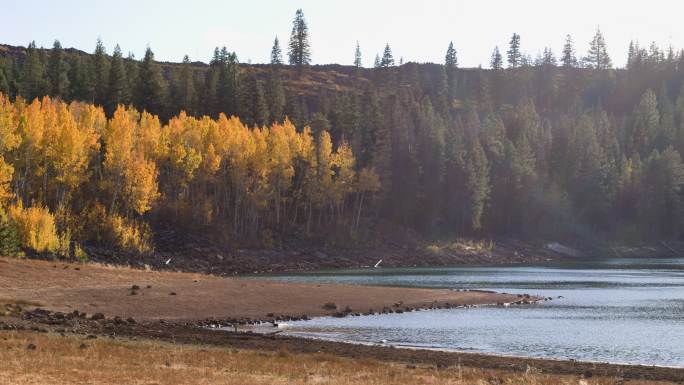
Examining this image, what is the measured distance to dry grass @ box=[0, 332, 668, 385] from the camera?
80.2ft

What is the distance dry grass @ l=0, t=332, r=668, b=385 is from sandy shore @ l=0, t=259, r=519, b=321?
1469 cm

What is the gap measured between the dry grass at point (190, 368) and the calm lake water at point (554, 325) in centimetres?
953

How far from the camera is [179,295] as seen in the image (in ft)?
171

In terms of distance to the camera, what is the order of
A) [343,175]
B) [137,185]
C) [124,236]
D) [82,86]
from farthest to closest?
[82,86] < [343,175] < [137,185] < [124,236]

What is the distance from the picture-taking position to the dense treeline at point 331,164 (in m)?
98.2

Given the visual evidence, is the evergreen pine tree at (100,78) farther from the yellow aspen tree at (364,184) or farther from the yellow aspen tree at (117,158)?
the yellow aspen tree at (364,184)

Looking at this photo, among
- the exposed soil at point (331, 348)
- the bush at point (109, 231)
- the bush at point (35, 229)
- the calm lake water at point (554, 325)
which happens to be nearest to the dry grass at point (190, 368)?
the exposed soil at point (331, 348)

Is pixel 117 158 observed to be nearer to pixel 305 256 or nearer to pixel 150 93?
pixel 305 256

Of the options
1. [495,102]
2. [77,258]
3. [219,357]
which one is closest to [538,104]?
[495,102]

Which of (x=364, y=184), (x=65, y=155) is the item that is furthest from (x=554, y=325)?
(x=364, y=184)

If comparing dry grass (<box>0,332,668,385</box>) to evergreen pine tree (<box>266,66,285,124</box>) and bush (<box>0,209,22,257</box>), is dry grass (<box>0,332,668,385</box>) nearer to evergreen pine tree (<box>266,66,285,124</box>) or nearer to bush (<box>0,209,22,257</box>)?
bush (<box>0,209,22,257</box>)

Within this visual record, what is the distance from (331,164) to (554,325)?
6891 centimetres

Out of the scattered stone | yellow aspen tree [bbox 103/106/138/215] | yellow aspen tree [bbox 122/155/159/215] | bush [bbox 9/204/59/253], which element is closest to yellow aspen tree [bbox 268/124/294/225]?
yellow aspen tree [bbox 122/155/159/215]

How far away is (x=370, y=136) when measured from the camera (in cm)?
12769
